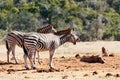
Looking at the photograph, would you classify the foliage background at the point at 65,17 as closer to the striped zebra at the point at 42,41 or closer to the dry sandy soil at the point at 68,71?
the dry sandy soil at the point at 68,71

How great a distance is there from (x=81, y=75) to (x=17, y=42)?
5.83 m

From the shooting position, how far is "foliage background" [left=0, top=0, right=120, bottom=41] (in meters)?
62.1

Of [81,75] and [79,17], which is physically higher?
[79,17]

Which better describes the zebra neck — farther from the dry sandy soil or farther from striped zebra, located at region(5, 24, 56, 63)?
striped zebra, located at region(5, 24, 56, 63)

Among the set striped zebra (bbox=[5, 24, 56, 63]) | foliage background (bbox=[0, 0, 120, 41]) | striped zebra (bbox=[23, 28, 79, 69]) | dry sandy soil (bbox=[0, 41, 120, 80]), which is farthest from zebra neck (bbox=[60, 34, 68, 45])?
foliage background (bbox=[0, 0, 120, 41])

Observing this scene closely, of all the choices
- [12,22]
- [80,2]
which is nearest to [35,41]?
[12,22]

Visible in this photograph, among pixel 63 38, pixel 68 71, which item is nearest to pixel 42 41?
pixel 63 38

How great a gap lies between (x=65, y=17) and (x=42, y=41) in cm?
5994

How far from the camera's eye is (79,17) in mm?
85312

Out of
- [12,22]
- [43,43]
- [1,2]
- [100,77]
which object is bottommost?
[100,77]

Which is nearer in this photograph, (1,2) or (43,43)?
(43,43)

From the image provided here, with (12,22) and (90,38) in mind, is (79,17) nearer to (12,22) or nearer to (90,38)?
(12,22)

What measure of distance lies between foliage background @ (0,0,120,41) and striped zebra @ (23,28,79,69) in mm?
33036

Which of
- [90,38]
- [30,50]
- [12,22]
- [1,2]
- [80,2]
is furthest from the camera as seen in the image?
[80,2]
